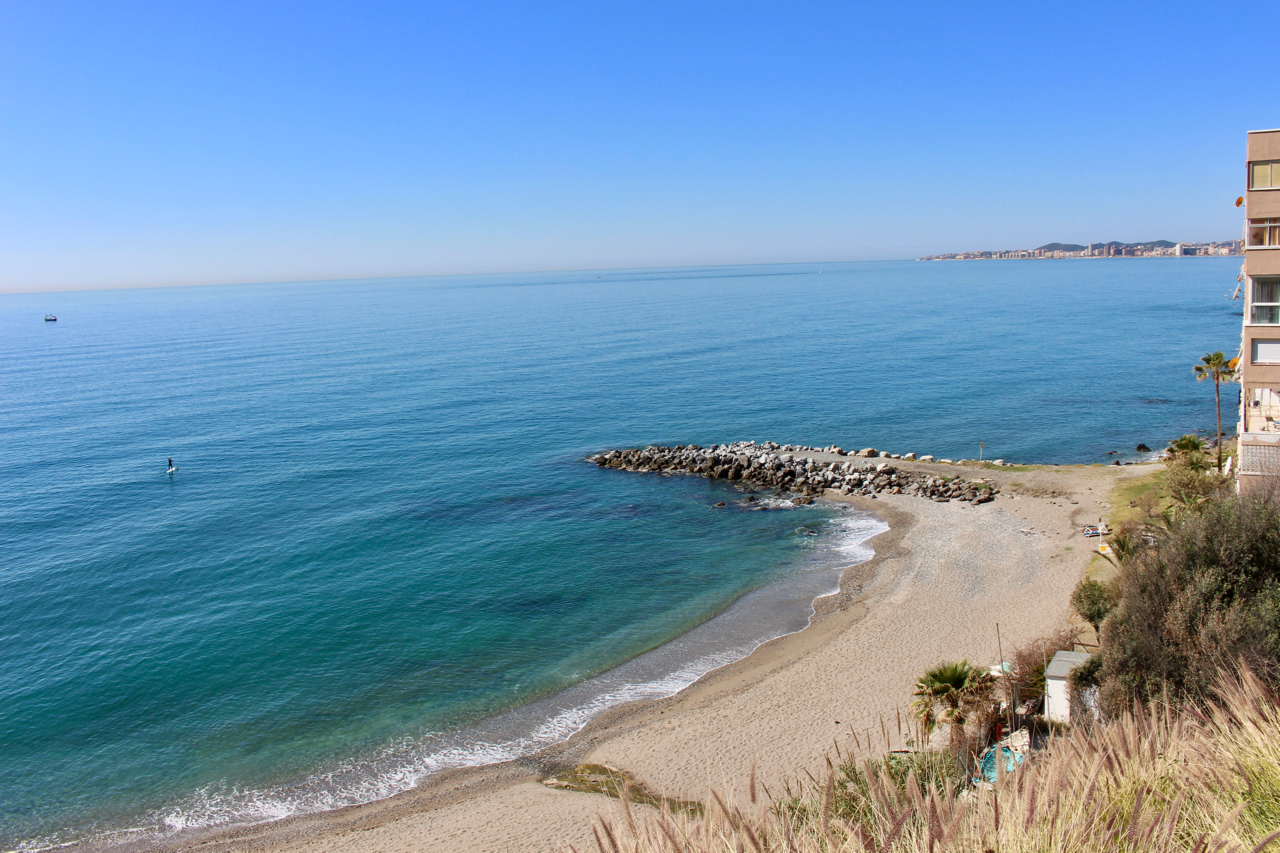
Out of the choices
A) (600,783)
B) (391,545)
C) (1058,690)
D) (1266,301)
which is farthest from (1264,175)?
(391,545)

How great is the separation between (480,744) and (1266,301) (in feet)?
89.8

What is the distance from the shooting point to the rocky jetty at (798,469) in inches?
1735

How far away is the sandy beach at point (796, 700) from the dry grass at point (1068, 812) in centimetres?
859

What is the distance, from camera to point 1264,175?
22594 millimetres

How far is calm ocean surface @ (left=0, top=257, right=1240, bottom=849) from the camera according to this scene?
2352 cm

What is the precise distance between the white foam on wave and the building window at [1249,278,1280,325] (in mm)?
18061

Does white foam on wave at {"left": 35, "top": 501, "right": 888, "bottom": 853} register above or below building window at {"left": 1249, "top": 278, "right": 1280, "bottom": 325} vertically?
below

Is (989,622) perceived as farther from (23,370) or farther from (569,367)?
(23,370)

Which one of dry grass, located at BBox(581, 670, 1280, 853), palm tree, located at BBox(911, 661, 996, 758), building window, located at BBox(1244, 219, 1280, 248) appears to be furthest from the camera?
building window, located at BBox(1244, 219, 1280, 248)

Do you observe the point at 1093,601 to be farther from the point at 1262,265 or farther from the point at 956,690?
the point at 1262,265

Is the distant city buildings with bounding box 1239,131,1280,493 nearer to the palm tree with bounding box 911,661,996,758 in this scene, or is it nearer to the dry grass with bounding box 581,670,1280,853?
the palm tree with bounding box 911,661,996,758

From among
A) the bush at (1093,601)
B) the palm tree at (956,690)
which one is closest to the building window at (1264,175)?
the bush at (1093,601)

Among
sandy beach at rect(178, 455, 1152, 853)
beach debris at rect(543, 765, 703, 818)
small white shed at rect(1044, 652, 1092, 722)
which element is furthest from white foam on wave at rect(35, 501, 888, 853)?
small white shed at rect(1044, 652, 1092, 722)

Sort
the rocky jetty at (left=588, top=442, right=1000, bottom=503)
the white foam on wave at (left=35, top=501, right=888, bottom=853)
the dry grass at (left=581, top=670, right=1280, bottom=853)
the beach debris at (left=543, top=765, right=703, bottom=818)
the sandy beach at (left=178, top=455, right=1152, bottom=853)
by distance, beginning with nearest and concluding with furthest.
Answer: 1. the dry grass at (left=581, top=670, right=1280, bottom=853)
2. the sandy beach at (left=178, top=455, right=1152, bottom=853)
3. the beach debris at (left=543, top=765, right=703, bottom=818)
4. the white foam on wave at (left=35, top=501, right=888, bottom=853)
5. the rocky jetty at (left=588, top=442, right=1000, bottom=503)
